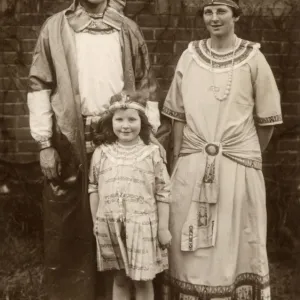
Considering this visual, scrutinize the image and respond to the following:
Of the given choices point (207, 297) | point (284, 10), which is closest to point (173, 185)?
point (207, 297)

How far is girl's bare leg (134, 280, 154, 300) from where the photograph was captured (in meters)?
3.29

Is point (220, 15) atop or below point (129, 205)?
atop

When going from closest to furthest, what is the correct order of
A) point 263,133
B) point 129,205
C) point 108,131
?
point 129,205 → point 108,131 → point 263,133

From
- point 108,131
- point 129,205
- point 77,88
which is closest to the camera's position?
point 129,205

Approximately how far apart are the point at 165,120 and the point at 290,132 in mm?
1523

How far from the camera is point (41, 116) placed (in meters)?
3.40

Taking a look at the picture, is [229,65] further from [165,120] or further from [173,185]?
[173,185]

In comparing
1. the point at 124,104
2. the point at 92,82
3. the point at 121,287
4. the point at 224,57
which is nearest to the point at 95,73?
the point at 92,82

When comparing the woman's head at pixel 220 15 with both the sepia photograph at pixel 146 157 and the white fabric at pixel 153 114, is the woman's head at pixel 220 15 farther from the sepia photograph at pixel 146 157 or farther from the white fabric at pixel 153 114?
the white fabric at pixel 153 114

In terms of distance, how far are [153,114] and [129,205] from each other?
22.1 inches

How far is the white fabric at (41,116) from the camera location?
3.40 metres

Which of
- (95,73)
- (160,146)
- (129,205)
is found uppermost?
(95,73)

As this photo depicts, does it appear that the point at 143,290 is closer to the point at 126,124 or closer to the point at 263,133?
the point at 126,124

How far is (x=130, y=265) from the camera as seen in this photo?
3176 millimetres
